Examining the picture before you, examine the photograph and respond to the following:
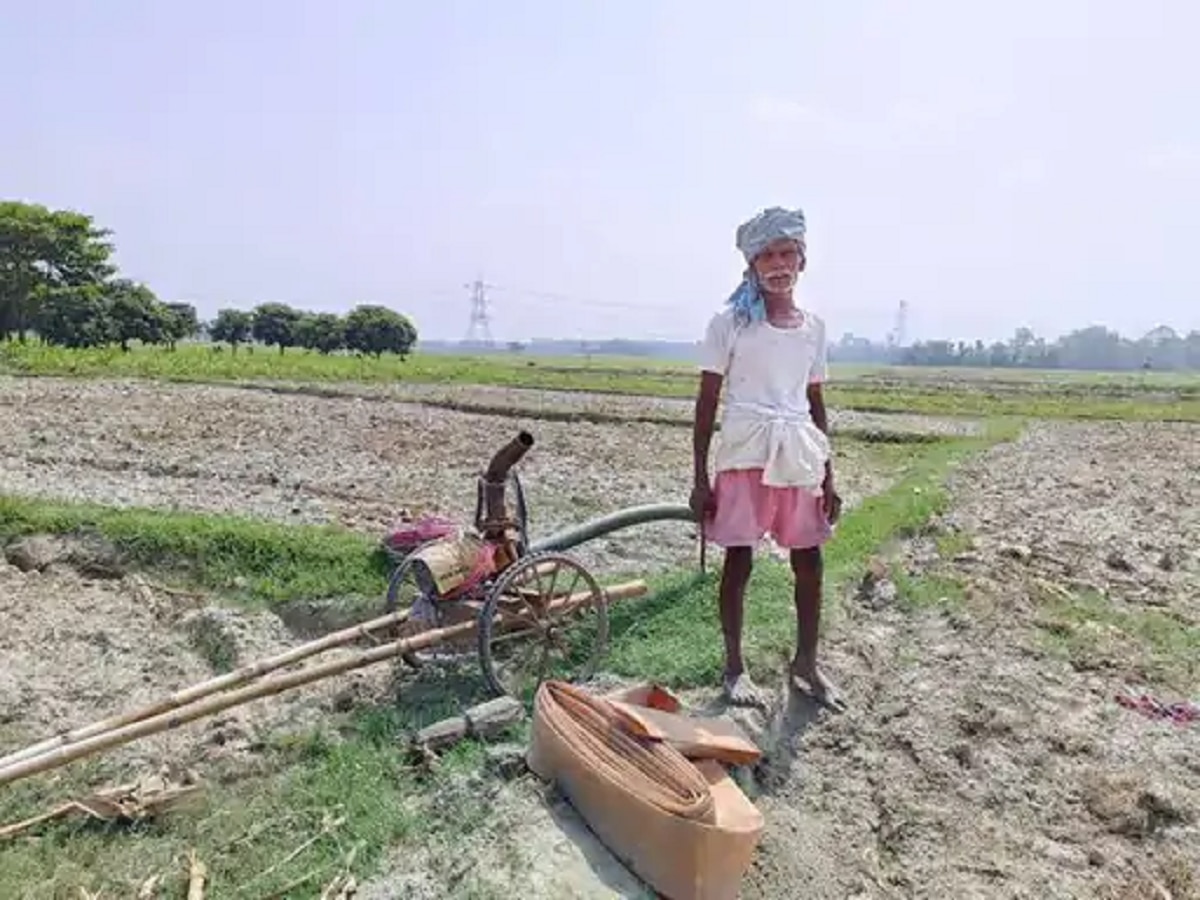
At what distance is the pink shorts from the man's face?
0.75 meters

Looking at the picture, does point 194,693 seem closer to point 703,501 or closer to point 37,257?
point 703,501

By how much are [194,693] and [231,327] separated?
251 feet

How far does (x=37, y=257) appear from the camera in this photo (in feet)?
148

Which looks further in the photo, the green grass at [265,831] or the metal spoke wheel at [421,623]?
the metal spoke wheel at [421,623]

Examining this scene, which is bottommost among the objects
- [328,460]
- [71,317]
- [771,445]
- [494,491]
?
[328,460]

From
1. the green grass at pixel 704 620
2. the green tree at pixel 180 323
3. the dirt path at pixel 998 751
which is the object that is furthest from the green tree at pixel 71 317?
the dirt path at pixel 998 751

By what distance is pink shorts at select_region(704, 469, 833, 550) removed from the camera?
13.7ft

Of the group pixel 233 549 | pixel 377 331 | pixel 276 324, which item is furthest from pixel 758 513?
pixel 276 324

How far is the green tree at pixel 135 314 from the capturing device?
47.7 metres

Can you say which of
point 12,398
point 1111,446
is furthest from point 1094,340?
point 12,398

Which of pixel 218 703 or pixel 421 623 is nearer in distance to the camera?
pixel 218 703

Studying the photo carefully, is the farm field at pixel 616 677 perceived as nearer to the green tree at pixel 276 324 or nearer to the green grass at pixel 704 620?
the green grass at pixel 704 620

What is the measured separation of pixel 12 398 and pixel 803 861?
17.2 meters

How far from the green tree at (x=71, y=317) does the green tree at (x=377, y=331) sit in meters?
24.3
